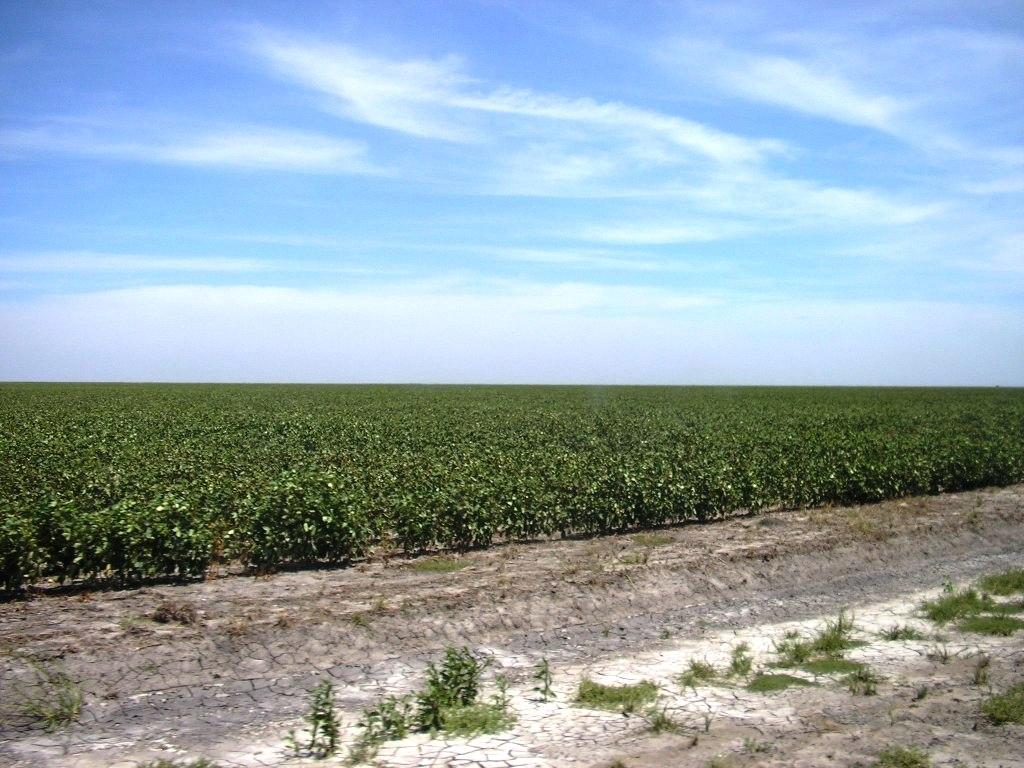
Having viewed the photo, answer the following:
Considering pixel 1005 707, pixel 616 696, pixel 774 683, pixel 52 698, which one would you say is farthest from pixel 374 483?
pixel 1005 707

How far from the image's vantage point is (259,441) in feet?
91.2

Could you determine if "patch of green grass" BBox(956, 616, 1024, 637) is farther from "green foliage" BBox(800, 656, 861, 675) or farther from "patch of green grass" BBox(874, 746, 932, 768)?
"patch of green grass" BBox(874, 746, 932, 768)

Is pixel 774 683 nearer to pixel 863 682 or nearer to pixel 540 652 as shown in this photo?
pixel 863 682

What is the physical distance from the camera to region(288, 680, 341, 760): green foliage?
5.93 metres

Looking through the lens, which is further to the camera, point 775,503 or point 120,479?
point 775,503

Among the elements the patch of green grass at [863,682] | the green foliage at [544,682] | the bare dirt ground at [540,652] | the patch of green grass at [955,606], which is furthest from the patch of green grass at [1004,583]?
the green foliage at [544,682]

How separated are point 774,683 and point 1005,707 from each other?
5.95 ft

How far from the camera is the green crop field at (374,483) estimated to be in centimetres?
1028

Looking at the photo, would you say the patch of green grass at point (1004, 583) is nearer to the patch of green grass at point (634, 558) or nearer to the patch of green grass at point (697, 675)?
the patch of green grass at point (634, 558)

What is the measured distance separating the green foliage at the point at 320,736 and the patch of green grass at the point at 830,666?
14.8 ft

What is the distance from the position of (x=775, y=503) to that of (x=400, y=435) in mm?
15815

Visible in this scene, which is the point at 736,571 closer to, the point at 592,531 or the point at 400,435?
the point at 592,531

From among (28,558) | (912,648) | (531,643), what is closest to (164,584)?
(28,558)

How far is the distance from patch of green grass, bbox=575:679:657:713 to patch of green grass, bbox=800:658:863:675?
5.45 feet
